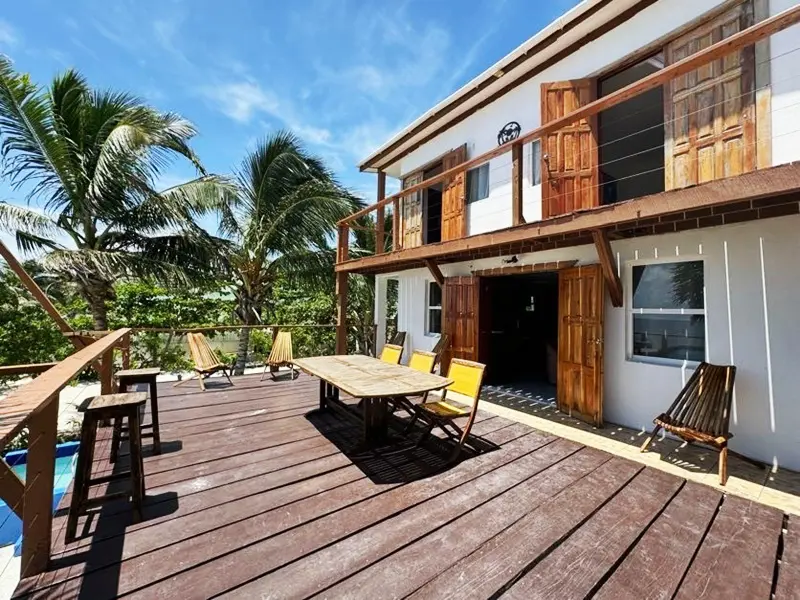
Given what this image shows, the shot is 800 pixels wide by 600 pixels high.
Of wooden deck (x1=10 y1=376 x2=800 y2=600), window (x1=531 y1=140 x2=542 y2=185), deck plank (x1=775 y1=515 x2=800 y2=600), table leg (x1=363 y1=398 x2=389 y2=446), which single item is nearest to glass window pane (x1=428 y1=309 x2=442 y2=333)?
window (x1=531 y1=140 x2=542 y2=185)

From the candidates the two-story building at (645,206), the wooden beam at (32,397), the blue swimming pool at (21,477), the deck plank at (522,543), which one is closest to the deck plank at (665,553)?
the deck plank at (522,543)

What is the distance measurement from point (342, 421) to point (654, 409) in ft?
12.4

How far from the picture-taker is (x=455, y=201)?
7.06 m

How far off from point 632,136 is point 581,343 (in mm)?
3201

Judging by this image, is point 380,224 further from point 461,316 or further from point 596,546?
point 596,546

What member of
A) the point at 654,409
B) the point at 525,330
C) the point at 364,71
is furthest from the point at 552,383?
the point at 364,71

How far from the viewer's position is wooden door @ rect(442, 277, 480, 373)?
22.4 ft

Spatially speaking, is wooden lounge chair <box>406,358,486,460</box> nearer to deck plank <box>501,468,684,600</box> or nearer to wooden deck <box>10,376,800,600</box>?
wooden deck <box>10,376,800,600</box>

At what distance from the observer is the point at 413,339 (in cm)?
866

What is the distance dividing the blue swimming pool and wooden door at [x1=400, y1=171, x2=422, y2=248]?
6583 millimetres

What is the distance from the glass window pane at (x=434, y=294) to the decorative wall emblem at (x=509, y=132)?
326 centimetres

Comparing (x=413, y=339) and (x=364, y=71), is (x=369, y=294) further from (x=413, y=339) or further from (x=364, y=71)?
(x=364, y=71)

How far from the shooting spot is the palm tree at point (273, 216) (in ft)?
29.3

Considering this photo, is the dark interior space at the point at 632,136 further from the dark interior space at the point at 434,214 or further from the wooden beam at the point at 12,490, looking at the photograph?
the wooden beam at the point at 12,490
